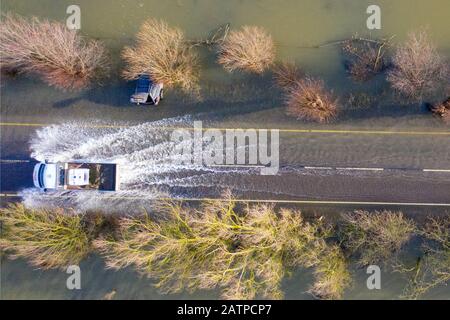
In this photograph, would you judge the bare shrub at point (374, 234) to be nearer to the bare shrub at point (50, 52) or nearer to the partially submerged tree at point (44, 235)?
the partially submerged tree at point (44, 235)

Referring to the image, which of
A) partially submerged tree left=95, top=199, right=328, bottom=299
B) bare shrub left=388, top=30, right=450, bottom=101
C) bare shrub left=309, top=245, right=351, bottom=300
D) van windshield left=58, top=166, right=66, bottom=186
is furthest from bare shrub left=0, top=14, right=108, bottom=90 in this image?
bare shrub left=388, top=30, right=450, bottom=101

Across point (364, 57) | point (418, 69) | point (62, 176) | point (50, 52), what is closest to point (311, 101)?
point (364, 57)

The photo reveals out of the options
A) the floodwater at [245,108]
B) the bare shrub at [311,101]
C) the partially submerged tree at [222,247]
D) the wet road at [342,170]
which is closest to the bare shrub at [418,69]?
the floodwater at [245,108]

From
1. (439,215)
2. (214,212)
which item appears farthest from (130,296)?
(439,215)

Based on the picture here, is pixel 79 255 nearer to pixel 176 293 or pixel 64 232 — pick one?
pixel 64 232

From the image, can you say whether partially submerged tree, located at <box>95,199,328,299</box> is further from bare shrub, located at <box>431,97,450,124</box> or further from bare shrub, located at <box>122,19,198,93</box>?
bare shrub, located at <box>431,97,450,124</box>
